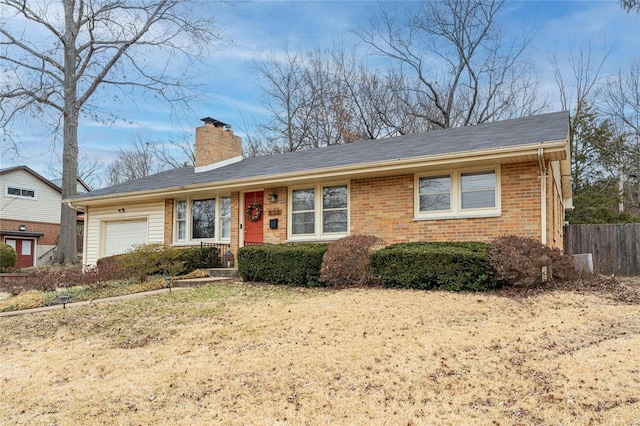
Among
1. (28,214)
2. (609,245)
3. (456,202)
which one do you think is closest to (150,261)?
(456,202)

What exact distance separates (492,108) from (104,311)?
22.3 meters

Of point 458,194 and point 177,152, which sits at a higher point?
point 177,152

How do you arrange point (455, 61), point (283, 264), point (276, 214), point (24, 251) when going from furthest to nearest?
point (24, 251) → point (455, 61) → point (276, 214) → point (283, 264)

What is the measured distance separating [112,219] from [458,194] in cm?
1224

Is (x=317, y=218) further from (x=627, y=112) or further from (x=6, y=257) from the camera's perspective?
(x=627, y=112)

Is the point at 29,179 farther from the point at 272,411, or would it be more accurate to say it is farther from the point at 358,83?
the point at 272,411

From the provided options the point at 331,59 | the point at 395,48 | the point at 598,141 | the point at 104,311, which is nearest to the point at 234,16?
the point at 331,59

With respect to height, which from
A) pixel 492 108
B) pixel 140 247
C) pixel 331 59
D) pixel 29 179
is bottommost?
pixel 140 247

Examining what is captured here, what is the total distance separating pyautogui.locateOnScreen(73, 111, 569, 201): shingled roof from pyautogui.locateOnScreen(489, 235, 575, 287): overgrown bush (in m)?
2.06

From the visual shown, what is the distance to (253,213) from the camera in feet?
43.3

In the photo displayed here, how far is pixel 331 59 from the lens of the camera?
26562mm

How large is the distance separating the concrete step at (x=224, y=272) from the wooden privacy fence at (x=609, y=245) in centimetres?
1041

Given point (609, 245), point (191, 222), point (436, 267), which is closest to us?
point (436, 267)

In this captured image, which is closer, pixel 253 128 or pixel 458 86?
pixel 458 86
